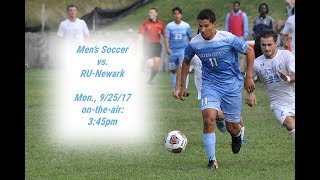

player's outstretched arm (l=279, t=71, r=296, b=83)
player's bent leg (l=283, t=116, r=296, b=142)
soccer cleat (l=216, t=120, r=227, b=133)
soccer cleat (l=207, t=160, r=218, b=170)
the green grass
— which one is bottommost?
soccer cleat (l=207, t=160, r=218, b=170)

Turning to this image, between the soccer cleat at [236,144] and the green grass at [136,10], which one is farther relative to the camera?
the green grass at [136,10]

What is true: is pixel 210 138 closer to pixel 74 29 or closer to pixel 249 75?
pixel 249 75

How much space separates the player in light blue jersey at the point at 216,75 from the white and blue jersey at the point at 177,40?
10.7m

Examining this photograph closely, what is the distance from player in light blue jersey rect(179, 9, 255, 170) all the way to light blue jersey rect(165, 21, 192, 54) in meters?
10.7

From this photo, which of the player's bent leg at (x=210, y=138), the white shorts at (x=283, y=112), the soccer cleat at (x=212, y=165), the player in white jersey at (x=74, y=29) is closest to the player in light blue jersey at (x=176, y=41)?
the player in white jersey at (x=74, y=29)

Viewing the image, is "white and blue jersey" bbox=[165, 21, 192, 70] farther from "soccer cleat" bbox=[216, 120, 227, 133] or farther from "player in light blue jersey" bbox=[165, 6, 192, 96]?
"soccer cleat" bbox=[216, 120, 227, 133]

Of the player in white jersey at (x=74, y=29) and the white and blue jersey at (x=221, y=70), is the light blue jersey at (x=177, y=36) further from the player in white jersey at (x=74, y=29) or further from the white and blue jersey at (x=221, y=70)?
the white and blue jersey at (x=221, y=70)

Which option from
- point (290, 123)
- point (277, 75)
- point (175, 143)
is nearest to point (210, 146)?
point (175, 143)

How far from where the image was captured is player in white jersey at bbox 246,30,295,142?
1191cm

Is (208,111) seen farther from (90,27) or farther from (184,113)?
(90,27)

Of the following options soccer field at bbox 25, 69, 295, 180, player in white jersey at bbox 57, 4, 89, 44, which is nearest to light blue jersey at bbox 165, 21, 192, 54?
player in white jersey at bbox 57, 4, 89, 44

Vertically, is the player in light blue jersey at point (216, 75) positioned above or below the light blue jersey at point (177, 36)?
below

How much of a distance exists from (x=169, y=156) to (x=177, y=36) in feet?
34.9

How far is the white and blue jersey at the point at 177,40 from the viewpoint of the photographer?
2311cm
